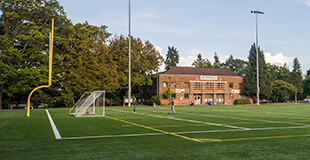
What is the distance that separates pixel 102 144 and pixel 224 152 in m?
4.03

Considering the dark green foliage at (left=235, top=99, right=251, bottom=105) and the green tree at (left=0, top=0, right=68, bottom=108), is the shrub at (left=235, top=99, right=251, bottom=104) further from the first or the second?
the green tree at (left=0, top=0, right=68, bottom=108)

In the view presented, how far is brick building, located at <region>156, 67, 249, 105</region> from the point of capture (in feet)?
230

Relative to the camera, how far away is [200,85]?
73.2m

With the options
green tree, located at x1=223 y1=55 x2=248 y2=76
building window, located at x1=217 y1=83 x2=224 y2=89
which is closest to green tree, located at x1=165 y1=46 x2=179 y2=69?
green tree, located at x1=223 y1=55 x2=248 y2=76

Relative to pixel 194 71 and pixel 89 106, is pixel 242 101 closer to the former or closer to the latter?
pixel 194 71

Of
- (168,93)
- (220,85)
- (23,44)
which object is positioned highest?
(23,44)

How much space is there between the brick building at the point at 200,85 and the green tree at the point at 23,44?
30.4 meters

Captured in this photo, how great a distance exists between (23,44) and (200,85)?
140ft

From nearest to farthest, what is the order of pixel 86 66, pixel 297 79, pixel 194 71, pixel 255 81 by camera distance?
pixel 86 66 < pixel 194 71 < pixel 255 81 < pixel 297 79

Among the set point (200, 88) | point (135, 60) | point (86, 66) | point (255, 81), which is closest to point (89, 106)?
point (86, 66)

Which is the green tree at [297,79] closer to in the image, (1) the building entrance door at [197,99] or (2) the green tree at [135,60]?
(1) the building entrance door at [197,99]

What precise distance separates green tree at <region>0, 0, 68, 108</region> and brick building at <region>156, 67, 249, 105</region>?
30368mm

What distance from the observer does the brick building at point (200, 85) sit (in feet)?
230

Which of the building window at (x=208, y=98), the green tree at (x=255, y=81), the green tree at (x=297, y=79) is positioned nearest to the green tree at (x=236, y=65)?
the green tree at (x=297, y=79)
